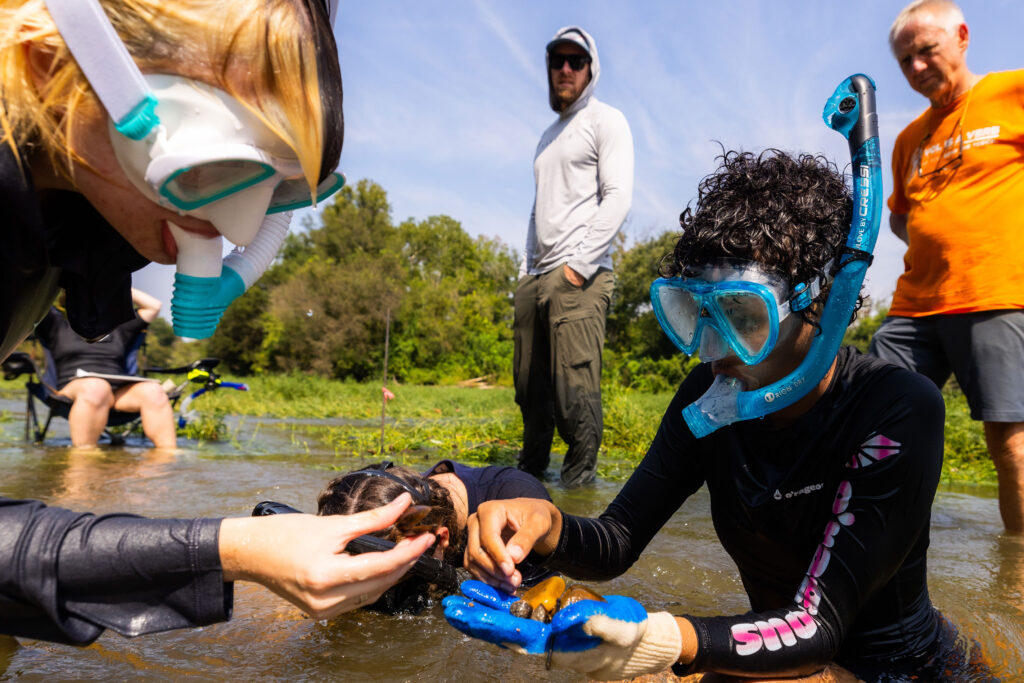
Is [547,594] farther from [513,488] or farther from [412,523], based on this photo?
[513,488]

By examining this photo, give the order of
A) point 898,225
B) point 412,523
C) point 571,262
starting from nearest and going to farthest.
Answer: point 412,523 → point 898,225 → point 571,262

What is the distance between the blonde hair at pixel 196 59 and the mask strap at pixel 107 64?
0.04 meters

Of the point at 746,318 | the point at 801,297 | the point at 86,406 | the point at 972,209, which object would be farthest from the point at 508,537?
the point at 86,406

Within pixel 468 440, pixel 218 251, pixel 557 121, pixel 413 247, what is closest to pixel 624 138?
pixel 557 121

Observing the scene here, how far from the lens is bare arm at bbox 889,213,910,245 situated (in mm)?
3789

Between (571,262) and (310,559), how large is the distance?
332 centimetres

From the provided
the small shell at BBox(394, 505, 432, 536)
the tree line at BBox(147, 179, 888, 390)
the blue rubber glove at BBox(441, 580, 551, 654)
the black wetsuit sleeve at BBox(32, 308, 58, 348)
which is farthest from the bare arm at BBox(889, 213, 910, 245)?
the tree line at BBox(147, 179, 888, 390)

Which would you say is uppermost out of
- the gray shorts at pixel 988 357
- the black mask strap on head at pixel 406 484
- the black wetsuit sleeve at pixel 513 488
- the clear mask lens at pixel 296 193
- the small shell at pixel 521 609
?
the clear mask lens at pixel 296 193

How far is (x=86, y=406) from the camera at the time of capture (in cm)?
595

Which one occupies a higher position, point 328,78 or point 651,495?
point 328,78

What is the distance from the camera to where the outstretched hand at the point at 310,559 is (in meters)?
1.18

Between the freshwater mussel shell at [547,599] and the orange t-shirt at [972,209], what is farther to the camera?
the orange t-shirt at [972,209]

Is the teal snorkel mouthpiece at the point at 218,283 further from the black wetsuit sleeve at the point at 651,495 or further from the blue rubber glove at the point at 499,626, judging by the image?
the black wetsuit sleeve at the point at 651,495

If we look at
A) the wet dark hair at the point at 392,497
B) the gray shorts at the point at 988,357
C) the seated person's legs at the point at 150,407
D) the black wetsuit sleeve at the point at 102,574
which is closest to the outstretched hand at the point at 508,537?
the wet dark hair at the point at 392,497
